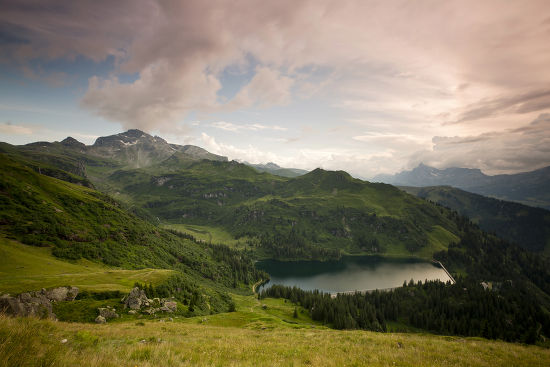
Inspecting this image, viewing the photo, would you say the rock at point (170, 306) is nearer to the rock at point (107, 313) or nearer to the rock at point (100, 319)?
the rock at point (107, 313)

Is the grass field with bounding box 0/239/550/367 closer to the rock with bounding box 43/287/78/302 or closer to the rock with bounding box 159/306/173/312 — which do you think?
the rock with bounding box 43/287/78/302

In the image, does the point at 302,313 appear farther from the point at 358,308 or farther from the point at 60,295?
the point at 60,295

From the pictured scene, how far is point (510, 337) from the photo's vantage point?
316ft

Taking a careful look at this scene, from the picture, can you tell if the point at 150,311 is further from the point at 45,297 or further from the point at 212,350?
the point at 212,350

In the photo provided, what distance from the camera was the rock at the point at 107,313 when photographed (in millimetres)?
45375

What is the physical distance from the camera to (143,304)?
53375 millimetres

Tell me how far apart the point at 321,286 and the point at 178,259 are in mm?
111430

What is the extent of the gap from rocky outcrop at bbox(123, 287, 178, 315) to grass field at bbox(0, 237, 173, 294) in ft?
21.0

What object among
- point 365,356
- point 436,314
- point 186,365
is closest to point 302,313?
→ point 436,314

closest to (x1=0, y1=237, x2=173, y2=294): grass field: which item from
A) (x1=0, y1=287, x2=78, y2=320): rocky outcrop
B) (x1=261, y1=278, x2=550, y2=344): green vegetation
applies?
(x1=0, y1=287, x2=78, y2=320): rocky outcrop

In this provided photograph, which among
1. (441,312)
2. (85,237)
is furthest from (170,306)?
(441,312)

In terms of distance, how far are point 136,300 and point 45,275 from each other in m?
31.1

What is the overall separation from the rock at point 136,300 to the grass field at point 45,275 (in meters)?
6.26

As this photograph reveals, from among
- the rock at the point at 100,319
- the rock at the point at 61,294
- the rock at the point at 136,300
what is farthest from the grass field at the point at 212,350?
the rock at the point at 61,294
